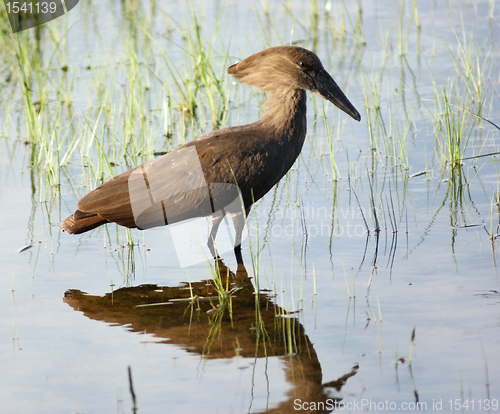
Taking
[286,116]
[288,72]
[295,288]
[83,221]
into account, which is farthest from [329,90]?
[83,221]

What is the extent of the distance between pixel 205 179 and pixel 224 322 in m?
1.02

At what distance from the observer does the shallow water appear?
10.2ft

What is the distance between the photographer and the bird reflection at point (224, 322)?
10.3 feet

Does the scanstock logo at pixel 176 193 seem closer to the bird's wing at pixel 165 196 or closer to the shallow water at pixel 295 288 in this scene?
the bird's wing at pixel 165 196

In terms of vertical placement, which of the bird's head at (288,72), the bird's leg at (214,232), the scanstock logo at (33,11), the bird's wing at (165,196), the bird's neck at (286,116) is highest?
the scanstock logo at (33,11)

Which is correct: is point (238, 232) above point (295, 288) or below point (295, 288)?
above

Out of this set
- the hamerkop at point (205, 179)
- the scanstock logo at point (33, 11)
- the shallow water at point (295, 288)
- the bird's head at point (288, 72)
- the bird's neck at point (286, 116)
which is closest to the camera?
the shallow water at point (295, 288)

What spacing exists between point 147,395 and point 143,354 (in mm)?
409

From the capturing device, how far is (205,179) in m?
4.41

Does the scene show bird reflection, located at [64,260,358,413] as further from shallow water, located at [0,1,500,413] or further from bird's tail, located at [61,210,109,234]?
bird's tail, located at [61,210,109,234]

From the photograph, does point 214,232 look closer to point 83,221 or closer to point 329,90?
point 83,221

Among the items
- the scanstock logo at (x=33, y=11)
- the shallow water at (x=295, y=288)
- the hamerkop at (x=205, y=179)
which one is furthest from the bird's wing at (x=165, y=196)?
the scanstock logo at (x=33, y=11)

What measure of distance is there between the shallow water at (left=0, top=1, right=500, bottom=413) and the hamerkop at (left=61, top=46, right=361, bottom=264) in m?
0.35

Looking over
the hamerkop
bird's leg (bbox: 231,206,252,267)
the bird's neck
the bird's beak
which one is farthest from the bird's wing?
the bird's beak
